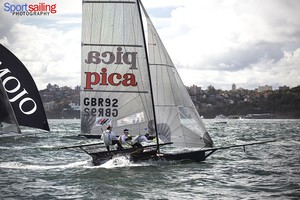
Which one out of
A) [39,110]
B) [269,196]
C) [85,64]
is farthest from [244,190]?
[39,110]

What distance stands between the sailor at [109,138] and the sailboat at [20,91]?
783 centimetres

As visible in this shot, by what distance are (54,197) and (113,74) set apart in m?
7.61

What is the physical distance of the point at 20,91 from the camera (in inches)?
1119

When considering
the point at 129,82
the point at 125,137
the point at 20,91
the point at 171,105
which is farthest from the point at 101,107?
the point at 20,91

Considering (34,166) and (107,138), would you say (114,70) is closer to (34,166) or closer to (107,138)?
(107,138)

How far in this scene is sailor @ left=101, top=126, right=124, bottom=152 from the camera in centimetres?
2142

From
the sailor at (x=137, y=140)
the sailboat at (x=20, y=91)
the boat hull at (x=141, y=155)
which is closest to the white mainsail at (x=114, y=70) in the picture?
the sailor at (x=137, y=140)

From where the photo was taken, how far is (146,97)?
22.2m

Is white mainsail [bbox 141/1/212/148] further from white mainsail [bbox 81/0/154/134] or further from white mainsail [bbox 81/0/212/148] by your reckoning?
white mainsail [bbox 81/0/154/134]

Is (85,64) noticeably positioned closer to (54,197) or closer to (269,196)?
(54,197)

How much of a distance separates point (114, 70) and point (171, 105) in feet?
9.36

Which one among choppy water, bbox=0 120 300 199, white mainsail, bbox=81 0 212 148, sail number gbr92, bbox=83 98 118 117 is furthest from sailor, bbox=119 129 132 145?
sail number gbr92, bbox=83 98 118 117

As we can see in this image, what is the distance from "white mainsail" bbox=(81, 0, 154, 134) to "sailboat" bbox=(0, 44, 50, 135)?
22.1ft

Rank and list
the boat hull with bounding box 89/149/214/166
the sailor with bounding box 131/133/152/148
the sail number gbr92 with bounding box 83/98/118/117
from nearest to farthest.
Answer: the boat hull with bounding box 89/149/214/166 < the sailor with bounding box 131/133/152/148 < the sail number gbr92 with bounding box 83/98/118/117
